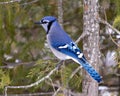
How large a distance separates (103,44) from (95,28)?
129 cm

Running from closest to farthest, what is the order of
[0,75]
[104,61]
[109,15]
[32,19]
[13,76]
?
[0,75] → [13,76] → [109,15] → [32,19] → [104,61]

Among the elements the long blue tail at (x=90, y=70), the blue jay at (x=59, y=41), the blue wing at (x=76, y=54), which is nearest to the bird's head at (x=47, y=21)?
the blue jay at (x=59, y=41)

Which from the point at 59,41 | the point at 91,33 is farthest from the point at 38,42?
the point at 91,33

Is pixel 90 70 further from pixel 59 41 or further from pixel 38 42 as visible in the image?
pixel 38 42

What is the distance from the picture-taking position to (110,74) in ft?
15.9

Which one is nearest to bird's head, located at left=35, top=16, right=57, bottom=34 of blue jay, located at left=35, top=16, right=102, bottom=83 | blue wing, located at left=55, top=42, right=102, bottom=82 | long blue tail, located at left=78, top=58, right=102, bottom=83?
blue jay, located at left=35, top=16, right=102, bottom=83

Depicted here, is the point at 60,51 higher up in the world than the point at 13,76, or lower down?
higher up

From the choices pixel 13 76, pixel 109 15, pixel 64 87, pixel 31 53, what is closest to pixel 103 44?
pixel 109 15

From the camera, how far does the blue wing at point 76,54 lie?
2.89m

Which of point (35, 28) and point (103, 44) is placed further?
point (35, 28)

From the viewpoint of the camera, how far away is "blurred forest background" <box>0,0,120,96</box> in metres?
3.57

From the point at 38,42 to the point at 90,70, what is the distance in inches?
57.9

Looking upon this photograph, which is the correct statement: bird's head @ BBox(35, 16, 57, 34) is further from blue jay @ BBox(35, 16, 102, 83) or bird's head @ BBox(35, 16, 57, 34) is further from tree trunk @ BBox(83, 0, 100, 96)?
tree trunk @ BBox(83, 0, 100, 96)

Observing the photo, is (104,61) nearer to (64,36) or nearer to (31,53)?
(31,53)
